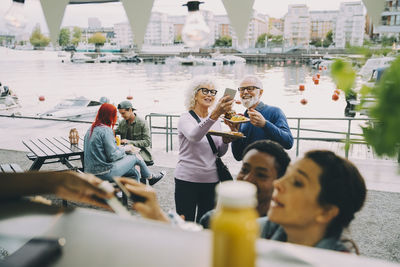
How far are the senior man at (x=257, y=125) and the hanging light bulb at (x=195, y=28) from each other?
746 millimetres

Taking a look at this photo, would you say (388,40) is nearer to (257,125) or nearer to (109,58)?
(257,125)

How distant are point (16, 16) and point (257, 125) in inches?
93.9

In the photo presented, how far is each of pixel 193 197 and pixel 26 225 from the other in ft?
5.17

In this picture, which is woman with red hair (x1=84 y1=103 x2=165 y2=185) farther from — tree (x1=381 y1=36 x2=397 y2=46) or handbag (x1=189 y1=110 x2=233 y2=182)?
tree (x1=381 y1=36 x2=397 y2=46)

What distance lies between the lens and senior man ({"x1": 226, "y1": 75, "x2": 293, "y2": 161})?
8.79 feet

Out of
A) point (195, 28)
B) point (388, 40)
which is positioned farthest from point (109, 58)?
point (388, 40)

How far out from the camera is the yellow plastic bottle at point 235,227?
61cm

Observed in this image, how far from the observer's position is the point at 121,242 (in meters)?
1.02

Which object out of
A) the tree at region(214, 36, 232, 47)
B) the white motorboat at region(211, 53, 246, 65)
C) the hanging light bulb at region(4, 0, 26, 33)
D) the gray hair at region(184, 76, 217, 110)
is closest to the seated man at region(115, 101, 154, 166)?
the hanging light bulb at region(4, 0, 26, 33)

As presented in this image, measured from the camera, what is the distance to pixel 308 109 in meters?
28.1

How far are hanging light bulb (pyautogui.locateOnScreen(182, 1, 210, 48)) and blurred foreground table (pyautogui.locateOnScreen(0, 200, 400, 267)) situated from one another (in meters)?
1.37

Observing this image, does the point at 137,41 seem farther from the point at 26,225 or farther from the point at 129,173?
the point at 26,225

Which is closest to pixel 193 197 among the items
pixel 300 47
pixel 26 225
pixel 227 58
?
pixel 26 225

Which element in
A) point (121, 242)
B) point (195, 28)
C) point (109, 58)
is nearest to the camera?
point (121, 242)
